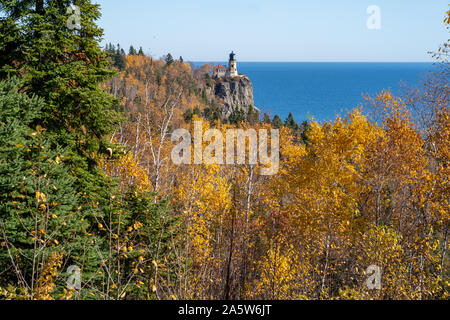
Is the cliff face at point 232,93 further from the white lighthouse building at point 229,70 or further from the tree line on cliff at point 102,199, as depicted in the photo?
the tree line on cliff at point 102,199

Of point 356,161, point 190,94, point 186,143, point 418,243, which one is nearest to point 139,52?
point 190,94

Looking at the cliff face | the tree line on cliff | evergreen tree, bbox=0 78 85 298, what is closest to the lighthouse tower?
the cliff face

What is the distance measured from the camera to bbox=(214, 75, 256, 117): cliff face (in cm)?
11356

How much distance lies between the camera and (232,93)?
119m

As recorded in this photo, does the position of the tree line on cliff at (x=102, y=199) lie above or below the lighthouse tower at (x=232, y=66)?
below

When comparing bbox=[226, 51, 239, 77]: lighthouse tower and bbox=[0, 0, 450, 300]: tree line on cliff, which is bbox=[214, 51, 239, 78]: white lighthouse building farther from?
bbox=[0, 0, 450, 300]: tree line on cliff

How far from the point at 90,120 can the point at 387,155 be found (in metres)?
13.6

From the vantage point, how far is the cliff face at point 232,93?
11356 centimetres

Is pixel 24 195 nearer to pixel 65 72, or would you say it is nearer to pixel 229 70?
pixel 65 72

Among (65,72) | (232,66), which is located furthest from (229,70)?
(65,72)

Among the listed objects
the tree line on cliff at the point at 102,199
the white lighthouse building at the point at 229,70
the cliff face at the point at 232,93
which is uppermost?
the white lighthouse building at the point at 229,70

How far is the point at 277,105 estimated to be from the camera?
614 ft

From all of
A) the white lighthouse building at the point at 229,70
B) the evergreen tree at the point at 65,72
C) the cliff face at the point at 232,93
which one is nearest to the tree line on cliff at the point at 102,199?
A: the evergreen tree at the point at 65,72
